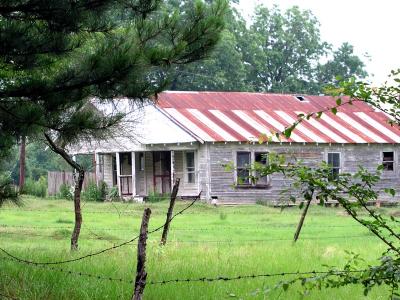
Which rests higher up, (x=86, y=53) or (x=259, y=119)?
(x=259, y=119)

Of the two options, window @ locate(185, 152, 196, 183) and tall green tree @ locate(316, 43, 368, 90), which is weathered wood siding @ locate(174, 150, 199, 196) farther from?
tall green tree @ locate(316, 43, 368, 90)

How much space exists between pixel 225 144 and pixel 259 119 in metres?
3.76

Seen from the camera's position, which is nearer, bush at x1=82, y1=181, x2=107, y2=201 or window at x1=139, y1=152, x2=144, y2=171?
bush at x1=82, y1=181, x2=107, y2=201

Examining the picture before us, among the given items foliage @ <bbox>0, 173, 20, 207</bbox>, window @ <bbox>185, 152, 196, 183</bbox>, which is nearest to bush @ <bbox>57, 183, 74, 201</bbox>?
window @ <bbox>185, 152, 196, 183</bbox>

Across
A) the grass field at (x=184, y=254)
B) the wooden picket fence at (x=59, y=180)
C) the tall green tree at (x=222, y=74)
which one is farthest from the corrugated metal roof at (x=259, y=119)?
the tall green tree at (x=222, y=74)

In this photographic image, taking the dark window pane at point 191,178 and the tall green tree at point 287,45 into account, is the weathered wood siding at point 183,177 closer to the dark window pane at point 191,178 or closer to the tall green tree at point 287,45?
the dark window pane at point 191,178

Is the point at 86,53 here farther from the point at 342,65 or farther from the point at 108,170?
the point at 342,65

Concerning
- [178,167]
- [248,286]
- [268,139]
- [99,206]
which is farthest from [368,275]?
[178,167]

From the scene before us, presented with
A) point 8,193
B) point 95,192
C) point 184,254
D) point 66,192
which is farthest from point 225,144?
point 8,193

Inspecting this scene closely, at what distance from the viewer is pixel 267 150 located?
120 ft

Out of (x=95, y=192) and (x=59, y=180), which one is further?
(x=59, y=180)

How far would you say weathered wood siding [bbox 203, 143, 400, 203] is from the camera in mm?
35812

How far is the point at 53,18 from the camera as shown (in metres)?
10.9

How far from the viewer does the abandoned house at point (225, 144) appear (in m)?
35.9
